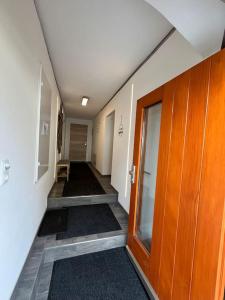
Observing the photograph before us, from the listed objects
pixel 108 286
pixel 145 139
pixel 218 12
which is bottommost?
pixel 108 286

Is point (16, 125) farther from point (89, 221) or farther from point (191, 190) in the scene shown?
point (89, 221)

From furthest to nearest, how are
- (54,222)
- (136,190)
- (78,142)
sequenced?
(78,142)
(54,222)
(136,190)

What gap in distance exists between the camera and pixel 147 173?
1.85 m

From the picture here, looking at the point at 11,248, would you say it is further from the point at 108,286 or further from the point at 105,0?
the point at 105,0

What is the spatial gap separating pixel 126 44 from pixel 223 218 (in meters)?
2.05

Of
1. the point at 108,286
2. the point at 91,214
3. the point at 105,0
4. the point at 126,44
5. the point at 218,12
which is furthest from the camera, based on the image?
the point at 91,214

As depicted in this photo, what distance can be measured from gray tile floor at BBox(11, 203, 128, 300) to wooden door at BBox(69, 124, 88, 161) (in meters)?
5.95

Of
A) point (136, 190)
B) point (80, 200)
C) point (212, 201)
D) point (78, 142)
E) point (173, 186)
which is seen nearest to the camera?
point (212, 201)

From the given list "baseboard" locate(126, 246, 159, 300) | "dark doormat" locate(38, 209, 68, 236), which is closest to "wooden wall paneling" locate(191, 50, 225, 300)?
"baseboard" locate(126, 246, 159, 300)

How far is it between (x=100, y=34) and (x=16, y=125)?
1.45 m

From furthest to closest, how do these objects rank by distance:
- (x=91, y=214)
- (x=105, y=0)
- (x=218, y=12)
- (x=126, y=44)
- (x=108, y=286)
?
(x=91, y=214), (x=126, y=44), (x=108, y=286), (x=105, y=0), (x=218, y=12)

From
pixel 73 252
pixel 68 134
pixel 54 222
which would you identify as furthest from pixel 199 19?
pixel 68 134

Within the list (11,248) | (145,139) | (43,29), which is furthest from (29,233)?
(43,29)

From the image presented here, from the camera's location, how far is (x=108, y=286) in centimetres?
147
